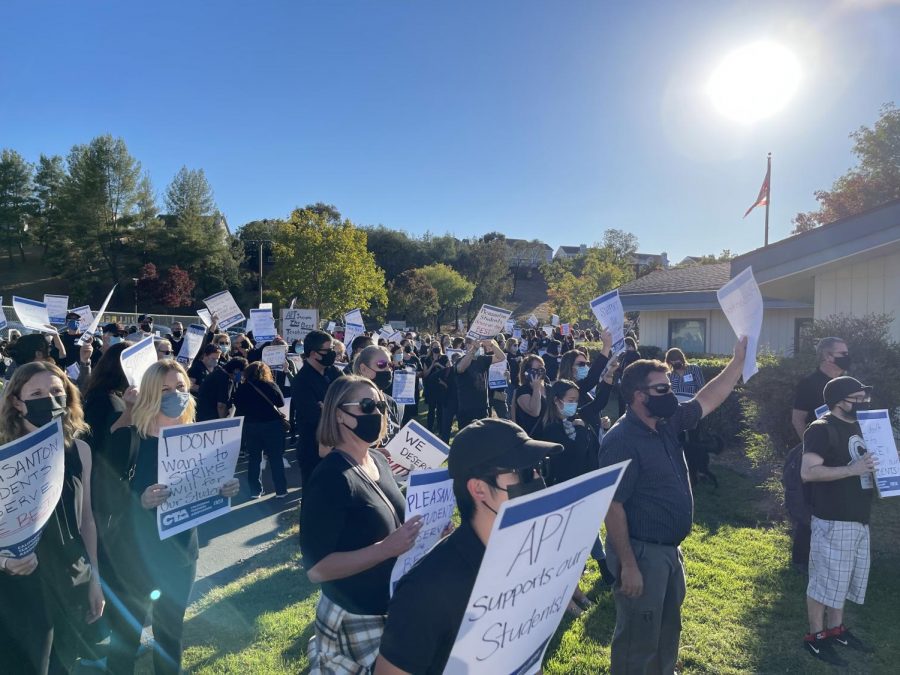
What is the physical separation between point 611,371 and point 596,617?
2630 millimetres

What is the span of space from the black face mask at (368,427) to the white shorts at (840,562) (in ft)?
12.6

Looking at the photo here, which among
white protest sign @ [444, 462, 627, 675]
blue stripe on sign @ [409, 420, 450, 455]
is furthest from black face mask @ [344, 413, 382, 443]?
white protest sign @ [444, 462, 627, 675]

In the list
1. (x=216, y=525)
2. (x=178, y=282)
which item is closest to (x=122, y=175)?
(x=178, y=282)

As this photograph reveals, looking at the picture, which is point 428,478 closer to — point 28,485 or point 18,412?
point 28,485

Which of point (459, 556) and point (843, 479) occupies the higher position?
point (459, 556)

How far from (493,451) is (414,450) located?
1.92 metres

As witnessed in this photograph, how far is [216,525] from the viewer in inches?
283

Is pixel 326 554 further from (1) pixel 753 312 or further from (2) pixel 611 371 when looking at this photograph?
(2) pixel 611 371

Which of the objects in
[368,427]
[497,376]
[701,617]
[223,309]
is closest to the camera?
[368,427]

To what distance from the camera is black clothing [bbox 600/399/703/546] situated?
11.1 ft

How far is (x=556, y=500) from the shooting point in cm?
173

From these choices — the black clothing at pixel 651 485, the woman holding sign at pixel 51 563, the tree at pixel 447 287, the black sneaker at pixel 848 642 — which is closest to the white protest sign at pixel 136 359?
the woman holding sign at pixel 51 563

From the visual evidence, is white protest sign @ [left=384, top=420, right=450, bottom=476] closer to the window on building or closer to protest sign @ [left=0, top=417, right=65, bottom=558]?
protest sign @ [left=0, top=417, right=65, bottom=558]

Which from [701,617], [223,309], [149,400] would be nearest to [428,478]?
[149,400]
